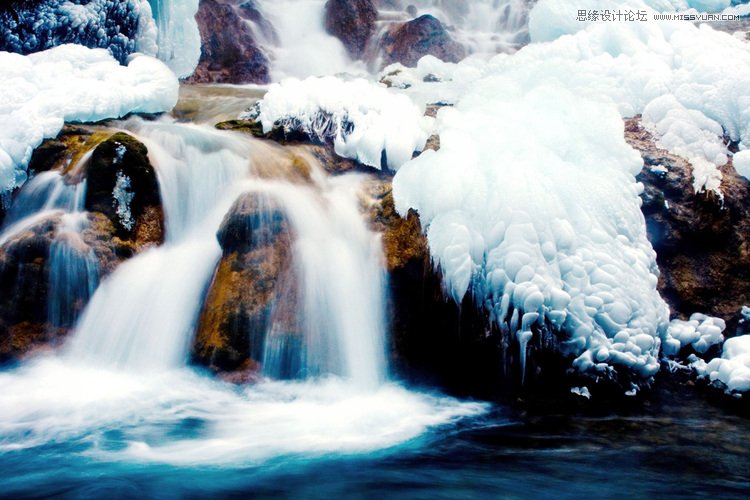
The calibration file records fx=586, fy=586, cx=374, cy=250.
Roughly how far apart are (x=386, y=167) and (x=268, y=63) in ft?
26.6

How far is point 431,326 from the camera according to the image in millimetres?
4645

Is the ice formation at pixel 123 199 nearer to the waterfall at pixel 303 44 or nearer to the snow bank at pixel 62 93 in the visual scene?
the snow bank at pixel 62 93

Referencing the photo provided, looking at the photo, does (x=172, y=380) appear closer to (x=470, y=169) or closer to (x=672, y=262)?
(x=470, y=169)

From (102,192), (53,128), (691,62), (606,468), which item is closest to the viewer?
(606,468)

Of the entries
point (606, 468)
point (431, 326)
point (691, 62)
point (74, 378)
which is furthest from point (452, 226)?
point (691, 62)

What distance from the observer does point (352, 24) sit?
46.9ft

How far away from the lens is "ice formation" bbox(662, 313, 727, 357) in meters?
4.86

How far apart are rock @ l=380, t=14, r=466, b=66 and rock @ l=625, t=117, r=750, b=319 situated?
26.9 ft

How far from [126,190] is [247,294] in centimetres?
158

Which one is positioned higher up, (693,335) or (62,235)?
(62,235)

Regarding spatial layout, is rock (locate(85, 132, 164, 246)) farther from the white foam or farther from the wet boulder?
the white foam

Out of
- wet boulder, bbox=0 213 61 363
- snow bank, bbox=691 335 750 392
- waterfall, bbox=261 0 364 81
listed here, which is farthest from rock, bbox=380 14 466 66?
wet boulder, bbox=0 213 61 363

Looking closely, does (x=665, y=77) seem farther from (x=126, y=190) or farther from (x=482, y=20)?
(x=482, y=20)

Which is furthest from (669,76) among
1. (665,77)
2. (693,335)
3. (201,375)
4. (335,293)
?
(201,375)
